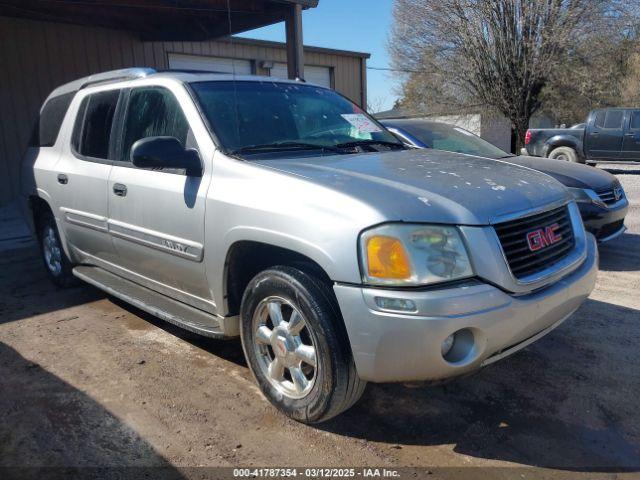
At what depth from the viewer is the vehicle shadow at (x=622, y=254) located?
219 inches

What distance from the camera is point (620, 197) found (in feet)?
19.0

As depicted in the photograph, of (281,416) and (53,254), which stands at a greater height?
(53,254)

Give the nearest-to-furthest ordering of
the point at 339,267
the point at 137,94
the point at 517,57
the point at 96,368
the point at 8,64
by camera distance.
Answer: the point at 339,267 → the point at 96,368 → the point at 137,94 → the point at 8,64 → the point at 517,57

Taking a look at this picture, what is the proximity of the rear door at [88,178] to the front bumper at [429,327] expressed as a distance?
2451 mm

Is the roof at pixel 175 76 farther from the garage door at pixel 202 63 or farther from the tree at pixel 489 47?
the tree at pixel 489 47

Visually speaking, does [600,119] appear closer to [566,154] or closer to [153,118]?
[566,154]

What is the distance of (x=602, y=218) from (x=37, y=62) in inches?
380

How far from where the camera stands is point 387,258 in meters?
2.34

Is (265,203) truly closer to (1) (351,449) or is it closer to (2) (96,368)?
(1) (351,449)

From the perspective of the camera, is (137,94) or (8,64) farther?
(8,64)

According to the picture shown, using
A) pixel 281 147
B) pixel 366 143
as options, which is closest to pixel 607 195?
pixel 366 143

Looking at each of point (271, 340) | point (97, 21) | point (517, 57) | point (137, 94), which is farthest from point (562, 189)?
point (517, 57)

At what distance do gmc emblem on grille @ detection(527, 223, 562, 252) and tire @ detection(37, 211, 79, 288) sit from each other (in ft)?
13.3

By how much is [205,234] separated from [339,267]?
1.01 meters
